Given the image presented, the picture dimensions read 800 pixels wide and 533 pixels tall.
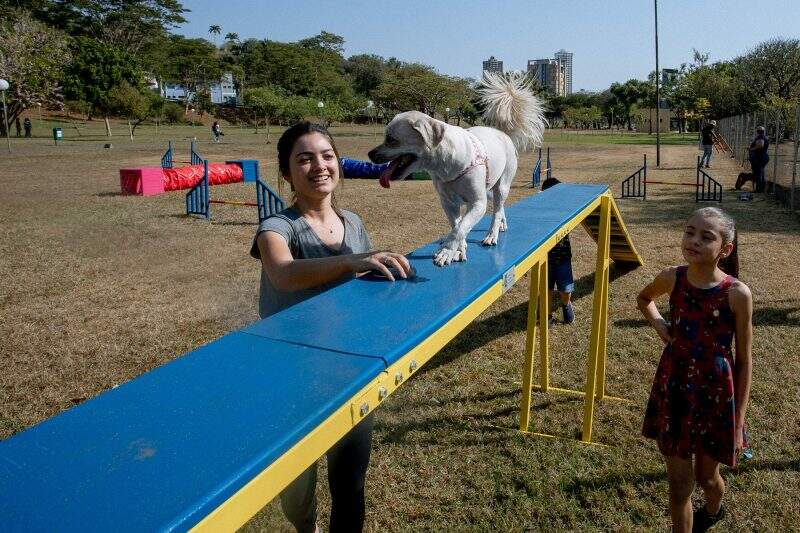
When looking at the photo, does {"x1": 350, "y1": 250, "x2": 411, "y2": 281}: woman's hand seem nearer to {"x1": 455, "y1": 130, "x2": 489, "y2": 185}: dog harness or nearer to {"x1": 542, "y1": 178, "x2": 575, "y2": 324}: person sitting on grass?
{"x1": 455, "y1": 130, "x2": 489, "y2": 185}: dog harness

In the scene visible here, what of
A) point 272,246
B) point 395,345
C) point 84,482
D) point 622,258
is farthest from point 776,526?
point 622,258

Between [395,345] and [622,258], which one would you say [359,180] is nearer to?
[622,258]

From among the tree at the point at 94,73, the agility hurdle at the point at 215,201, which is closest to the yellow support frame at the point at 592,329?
the agility hurdle at the point at 215,201

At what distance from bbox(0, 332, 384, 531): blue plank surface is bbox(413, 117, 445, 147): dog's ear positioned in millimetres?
1500

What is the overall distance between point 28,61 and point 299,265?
1924 inches

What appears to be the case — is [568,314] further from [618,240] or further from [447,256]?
[447,256]

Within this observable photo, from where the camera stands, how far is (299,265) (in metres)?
2.07

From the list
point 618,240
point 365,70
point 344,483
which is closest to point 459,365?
point 344,483

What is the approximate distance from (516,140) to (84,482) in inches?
131

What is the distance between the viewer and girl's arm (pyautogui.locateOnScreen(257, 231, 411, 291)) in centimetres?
207

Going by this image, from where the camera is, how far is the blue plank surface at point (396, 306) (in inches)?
67.7

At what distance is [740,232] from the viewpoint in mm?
10039

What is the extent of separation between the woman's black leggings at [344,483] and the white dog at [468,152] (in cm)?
101

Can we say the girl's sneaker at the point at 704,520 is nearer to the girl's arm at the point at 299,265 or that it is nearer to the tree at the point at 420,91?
the girl's arm at the point at 299,265
